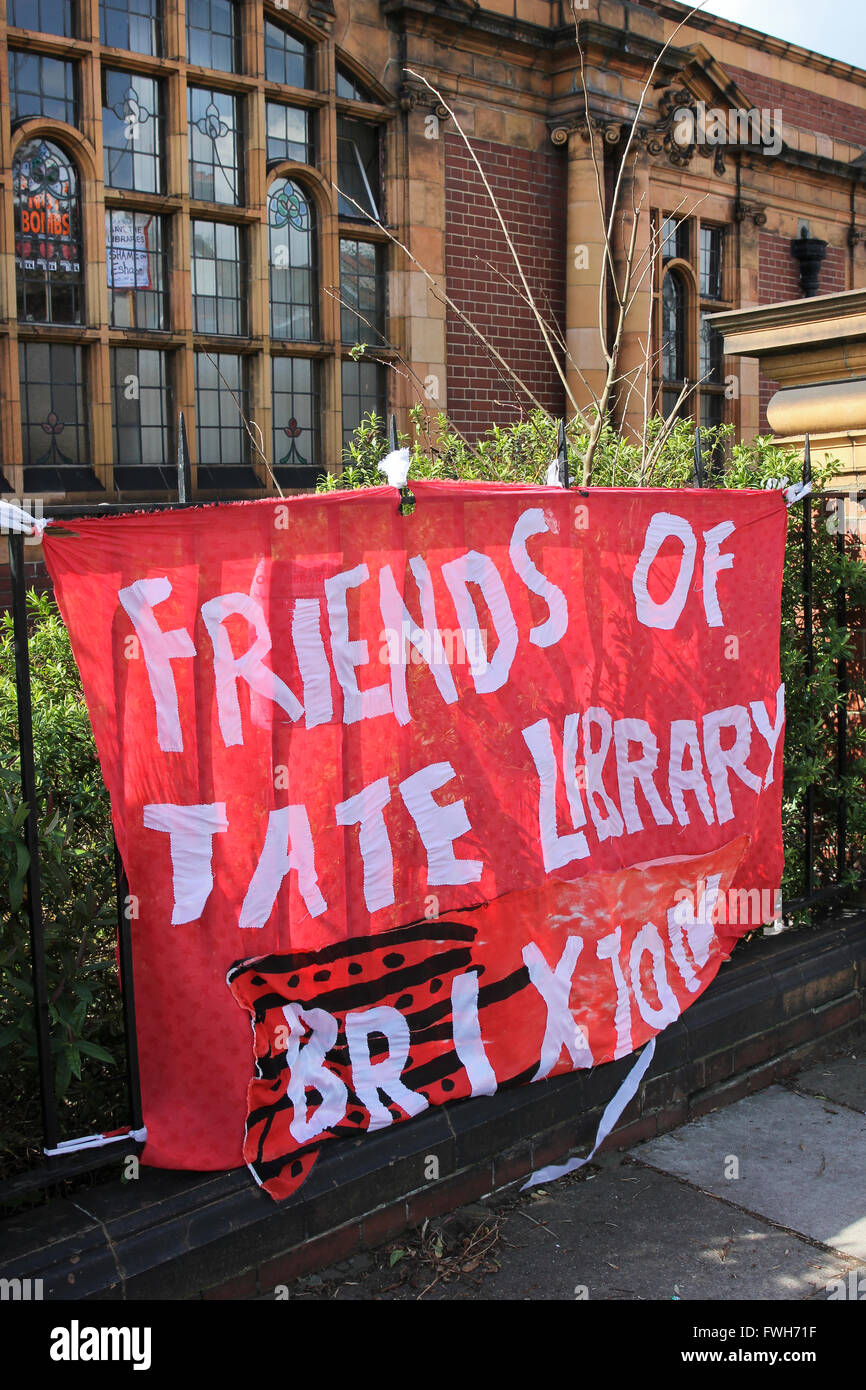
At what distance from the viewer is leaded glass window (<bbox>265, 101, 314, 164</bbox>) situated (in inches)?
395

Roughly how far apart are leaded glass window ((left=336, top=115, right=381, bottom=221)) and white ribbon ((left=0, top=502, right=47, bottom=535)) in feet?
28.0

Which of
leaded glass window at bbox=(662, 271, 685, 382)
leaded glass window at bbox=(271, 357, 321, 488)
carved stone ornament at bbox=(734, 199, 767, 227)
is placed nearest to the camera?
leaded glass window at bbox=(271, 357, 321, 488)

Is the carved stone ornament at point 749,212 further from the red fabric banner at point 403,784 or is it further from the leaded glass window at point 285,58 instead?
the red fabric banner at point 403,784

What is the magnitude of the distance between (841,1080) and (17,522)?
3.44m

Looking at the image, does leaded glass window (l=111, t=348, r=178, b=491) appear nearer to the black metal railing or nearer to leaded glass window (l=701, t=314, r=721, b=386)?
the black metal railing

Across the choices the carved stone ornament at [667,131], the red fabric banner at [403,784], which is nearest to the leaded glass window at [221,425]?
the carved stone ornament at [667,131]

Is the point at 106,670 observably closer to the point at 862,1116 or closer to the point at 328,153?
the point at 862,1116

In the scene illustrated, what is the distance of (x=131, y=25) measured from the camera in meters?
8.98

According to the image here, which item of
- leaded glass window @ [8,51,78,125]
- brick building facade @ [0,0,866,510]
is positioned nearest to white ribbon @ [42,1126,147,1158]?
brick building facade @ [0,0,866,510]

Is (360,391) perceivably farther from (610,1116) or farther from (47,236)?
(610,1116)

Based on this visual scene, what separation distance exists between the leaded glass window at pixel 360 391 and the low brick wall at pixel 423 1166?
23.8 feet

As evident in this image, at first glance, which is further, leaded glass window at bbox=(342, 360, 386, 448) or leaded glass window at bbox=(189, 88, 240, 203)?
leaded glass window at bbox=(342, 360, 386, 448)

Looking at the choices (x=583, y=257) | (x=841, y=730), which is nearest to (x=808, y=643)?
(x=841, y=730)

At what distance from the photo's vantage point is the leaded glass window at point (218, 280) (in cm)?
966
